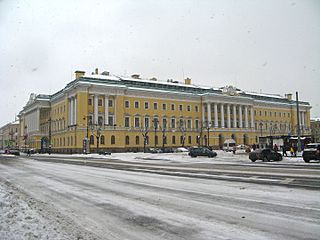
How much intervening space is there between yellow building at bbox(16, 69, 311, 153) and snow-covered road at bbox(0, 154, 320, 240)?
60.2 metres

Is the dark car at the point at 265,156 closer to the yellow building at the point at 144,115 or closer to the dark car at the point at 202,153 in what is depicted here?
the dark car at the point at 202,153

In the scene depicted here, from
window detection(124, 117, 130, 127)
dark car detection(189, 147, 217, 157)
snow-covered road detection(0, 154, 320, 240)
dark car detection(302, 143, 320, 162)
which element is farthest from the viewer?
window detection(124, 117, 130, 127)

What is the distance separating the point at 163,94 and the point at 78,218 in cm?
8317

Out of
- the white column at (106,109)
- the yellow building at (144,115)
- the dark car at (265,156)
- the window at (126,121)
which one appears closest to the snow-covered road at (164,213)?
the dark car at (265,156)

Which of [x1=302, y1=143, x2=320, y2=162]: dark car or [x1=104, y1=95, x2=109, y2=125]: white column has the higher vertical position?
[x1=104, y1=95, x2=109, y2=125]: white column

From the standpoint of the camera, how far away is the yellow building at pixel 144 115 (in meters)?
78.7

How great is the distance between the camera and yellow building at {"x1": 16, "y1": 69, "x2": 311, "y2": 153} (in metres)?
78.7

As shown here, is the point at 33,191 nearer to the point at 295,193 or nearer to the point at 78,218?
the point at 78,218

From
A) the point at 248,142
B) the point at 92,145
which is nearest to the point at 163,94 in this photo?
the point at 92,145

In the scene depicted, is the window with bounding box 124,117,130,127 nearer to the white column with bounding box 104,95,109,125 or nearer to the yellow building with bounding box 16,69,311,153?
the yellow building with bounding box 16,69,311,153

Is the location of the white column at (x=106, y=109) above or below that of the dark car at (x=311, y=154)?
above

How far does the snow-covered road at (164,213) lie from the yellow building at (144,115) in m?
60.2

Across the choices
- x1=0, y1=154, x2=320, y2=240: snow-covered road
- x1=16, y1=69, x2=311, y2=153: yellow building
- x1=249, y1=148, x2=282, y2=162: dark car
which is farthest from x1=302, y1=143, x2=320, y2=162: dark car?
x1=16, y1=69, x2=311, y2=153: yellow building

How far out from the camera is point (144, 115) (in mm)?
87312
